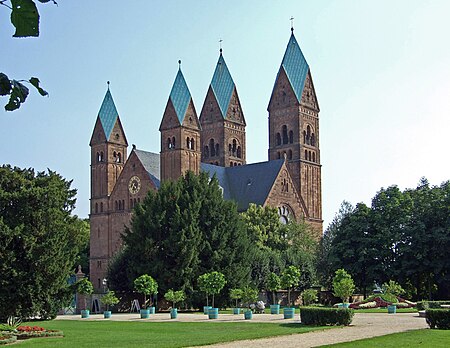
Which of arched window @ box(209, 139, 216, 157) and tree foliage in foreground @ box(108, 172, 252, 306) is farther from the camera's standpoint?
arched window @ box(209, 139, 216, 157)

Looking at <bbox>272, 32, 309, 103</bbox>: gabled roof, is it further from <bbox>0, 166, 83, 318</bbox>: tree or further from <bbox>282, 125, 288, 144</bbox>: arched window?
<bbox>0, 166, 83, 318</bbox>: tree

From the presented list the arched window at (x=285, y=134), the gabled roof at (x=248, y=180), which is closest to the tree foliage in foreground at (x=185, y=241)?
the gabled roof at (x=248, y=180)

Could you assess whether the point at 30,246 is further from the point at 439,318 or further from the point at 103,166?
the point at 103,166

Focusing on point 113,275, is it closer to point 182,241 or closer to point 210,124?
point 182,241

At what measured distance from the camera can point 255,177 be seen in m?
93.9

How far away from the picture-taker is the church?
299 feet

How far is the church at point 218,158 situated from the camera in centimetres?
9119

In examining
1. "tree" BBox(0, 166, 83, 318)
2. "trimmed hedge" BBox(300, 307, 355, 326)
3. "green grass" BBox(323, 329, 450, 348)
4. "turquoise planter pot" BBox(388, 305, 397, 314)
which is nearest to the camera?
"green grass" BBox(323, 329, 450, 348)

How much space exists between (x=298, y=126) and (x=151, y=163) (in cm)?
2142

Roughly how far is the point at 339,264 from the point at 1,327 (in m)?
36.5

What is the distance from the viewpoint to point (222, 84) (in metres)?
113

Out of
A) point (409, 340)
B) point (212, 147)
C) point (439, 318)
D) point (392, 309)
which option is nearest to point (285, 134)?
point (212, 147)

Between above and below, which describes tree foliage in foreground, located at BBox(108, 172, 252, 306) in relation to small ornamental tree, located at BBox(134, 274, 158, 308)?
above

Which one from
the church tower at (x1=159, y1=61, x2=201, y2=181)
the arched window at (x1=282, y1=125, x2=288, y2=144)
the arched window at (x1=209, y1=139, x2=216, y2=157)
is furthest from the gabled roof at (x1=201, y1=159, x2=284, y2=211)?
the arched window at (x1=209, y1=139, x2=216, y2=157)
